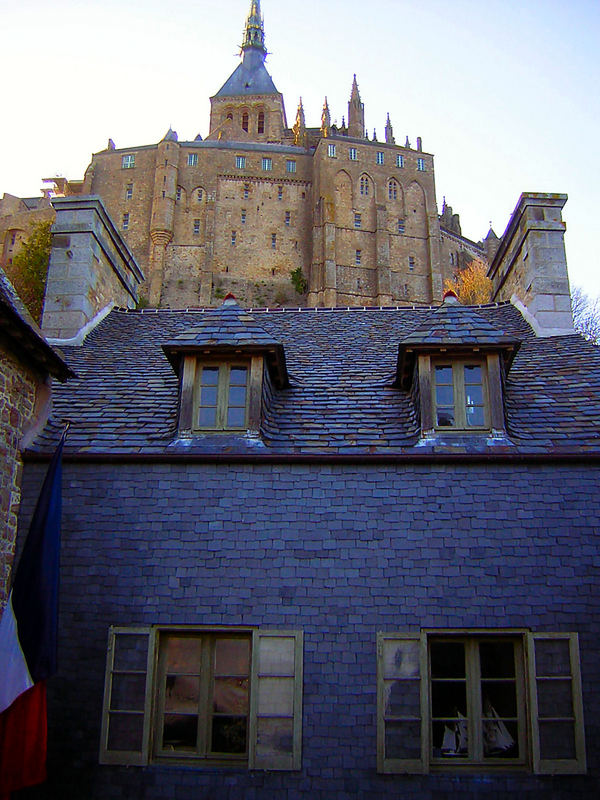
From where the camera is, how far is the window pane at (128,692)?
7852 mm

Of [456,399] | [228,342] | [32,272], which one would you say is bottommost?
[456,399]

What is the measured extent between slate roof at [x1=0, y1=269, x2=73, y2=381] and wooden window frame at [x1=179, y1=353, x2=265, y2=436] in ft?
4.84

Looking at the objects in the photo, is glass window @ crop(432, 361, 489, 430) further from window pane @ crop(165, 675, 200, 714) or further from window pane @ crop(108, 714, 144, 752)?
window pane @ crop(108, 714, 144, 752)

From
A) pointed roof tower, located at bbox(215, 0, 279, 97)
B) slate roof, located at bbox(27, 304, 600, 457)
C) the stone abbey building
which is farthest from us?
pointed roof tower, located at bbox(215, 0, 279, 97)

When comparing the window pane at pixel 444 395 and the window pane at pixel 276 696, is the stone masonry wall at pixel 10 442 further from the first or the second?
the window pane at pixel 444 395

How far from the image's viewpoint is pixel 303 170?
3127 inches

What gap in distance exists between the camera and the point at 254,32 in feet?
335

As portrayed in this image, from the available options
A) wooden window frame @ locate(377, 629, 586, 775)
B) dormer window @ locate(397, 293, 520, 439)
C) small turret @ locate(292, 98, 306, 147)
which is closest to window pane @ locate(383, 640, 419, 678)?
wooden window frame @ locate(377, 629, 586, 775)

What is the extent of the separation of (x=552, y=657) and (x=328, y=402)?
384 centimetres

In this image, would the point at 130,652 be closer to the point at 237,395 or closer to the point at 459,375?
the point at 237,395

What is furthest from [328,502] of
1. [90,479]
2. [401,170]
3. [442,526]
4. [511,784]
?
[401,170]

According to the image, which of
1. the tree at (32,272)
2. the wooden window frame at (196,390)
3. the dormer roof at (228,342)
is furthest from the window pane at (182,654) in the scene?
the tree at (32,272)

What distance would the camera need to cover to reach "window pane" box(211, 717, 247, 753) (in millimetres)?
7789

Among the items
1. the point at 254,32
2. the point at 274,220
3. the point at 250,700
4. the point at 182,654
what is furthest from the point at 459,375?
the point at 254,32
